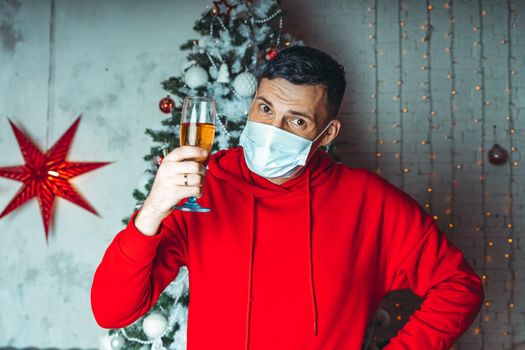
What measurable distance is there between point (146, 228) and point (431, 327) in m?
0.87

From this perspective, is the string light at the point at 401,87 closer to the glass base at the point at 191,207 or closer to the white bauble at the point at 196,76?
the white bauble at the point at 196,76

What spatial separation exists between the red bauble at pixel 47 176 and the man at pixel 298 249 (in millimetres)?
2324

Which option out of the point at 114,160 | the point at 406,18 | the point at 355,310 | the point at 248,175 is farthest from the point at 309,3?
the point at 355,310

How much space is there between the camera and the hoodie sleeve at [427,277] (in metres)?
1.65

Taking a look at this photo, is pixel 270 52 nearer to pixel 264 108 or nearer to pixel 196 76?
pixel 196 76

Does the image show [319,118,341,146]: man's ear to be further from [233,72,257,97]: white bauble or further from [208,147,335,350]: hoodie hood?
[233,72,257,97]: white bauble

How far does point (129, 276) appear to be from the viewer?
1369mm

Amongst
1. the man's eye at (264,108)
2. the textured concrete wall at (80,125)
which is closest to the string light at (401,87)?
the textured concrete wall at (80,125)

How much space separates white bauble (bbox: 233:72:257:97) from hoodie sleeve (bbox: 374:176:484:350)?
3.61 ft

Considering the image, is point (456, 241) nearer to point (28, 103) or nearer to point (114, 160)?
point (114, 160)

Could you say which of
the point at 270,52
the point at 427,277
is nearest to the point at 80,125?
the point at 270,52

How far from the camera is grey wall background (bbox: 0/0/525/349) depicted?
11.7ft

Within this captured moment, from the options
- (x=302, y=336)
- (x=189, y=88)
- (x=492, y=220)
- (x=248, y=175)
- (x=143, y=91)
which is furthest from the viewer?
(x=143, y=91)

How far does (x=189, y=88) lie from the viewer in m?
2.82
